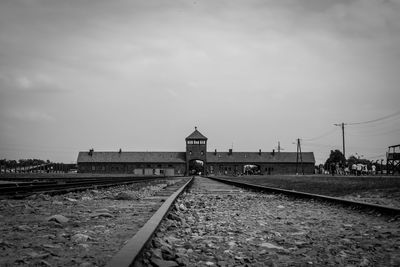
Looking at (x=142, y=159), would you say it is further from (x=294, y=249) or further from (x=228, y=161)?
(x=294, y=249)

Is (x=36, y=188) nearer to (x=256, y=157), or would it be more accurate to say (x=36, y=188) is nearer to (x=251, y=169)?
(x=251, y=169)

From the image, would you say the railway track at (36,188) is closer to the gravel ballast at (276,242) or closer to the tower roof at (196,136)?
the gravel ballast at (276,242)

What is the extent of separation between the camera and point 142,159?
94750 millimetres

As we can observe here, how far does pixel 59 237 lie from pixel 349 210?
4660mm

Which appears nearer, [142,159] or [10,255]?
[10,255]

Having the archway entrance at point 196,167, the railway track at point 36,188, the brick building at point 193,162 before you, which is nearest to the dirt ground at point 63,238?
the railway track at point 36,188

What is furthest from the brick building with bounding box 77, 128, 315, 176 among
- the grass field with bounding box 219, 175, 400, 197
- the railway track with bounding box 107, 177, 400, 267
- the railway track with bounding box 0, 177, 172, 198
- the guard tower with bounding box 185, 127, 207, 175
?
the railway track with bounding box 107, 177, 400, 267

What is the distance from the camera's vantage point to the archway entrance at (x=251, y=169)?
8929 cm

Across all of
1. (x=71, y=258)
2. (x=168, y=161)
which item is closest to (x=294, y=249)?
(x=71, y=258)

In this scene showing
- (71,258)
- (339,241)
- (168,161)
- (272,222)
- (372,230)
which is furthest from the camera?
(168,161)

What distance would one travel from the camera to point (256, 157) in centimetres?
9756

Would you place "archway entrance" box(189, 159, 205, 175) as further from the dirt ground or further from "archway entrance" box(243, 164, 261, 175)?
the dirt ground

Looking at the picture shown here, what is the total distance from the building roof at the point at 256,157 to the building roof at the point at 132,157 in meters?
8.42

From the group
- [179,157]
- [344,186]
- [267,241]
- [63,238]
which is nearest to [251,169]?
[179,157]
